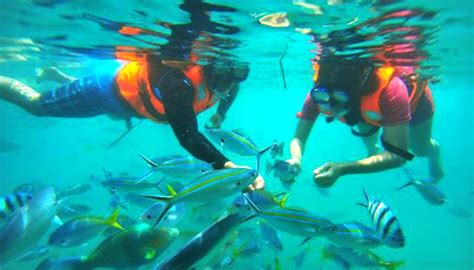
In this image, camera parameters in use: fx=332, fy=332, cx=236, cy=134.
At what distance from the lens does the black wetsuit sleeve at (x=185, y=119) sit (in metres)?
A: 5.13

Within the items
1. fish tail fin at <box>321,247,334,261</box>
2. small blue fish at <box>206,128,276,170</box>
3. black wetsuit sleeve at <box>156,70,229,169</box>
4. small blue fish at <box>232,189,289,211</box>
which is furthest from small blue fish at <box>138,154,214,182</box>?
fish tail fin at <box>321,247,334,261</box>

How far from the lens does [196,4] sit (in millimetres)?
7762

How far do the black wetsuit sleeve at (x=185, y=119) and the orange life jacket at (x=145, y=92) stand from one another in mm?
1261

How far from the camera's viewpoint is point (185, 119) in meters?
5.41

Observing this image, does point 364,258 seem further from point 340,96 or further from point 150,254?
point 150,254

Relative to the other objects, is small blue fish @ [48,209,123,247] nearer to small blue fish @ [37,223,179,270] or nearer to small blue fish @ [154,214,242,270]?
small blue fish @ [37,223,179,270]

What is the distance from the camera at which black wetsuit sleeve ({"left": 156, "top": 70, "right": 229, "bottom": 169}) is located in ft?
16.8

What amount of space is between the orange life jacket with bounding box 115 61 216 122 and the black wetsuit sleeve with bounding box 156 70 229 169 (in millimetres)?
1261

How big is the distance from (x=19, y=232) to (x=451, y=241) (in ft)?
124

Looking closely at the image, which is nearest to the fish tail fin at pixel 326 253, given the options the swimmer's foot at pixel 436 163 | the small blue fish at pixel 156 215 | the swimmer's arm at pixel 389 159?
the swimmer's arm at pixel 389 159

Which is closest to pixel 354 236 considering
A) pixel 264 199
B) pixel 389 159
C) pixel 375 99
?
pixel 264 199

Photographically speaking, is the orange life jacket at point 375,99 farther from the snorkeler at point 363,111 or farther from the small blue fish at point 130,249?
the small blue fish at point 130,249

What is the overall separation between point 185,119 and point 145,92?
2.35 m

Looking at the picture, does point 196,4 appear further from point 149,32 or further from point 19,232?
point 19,232
